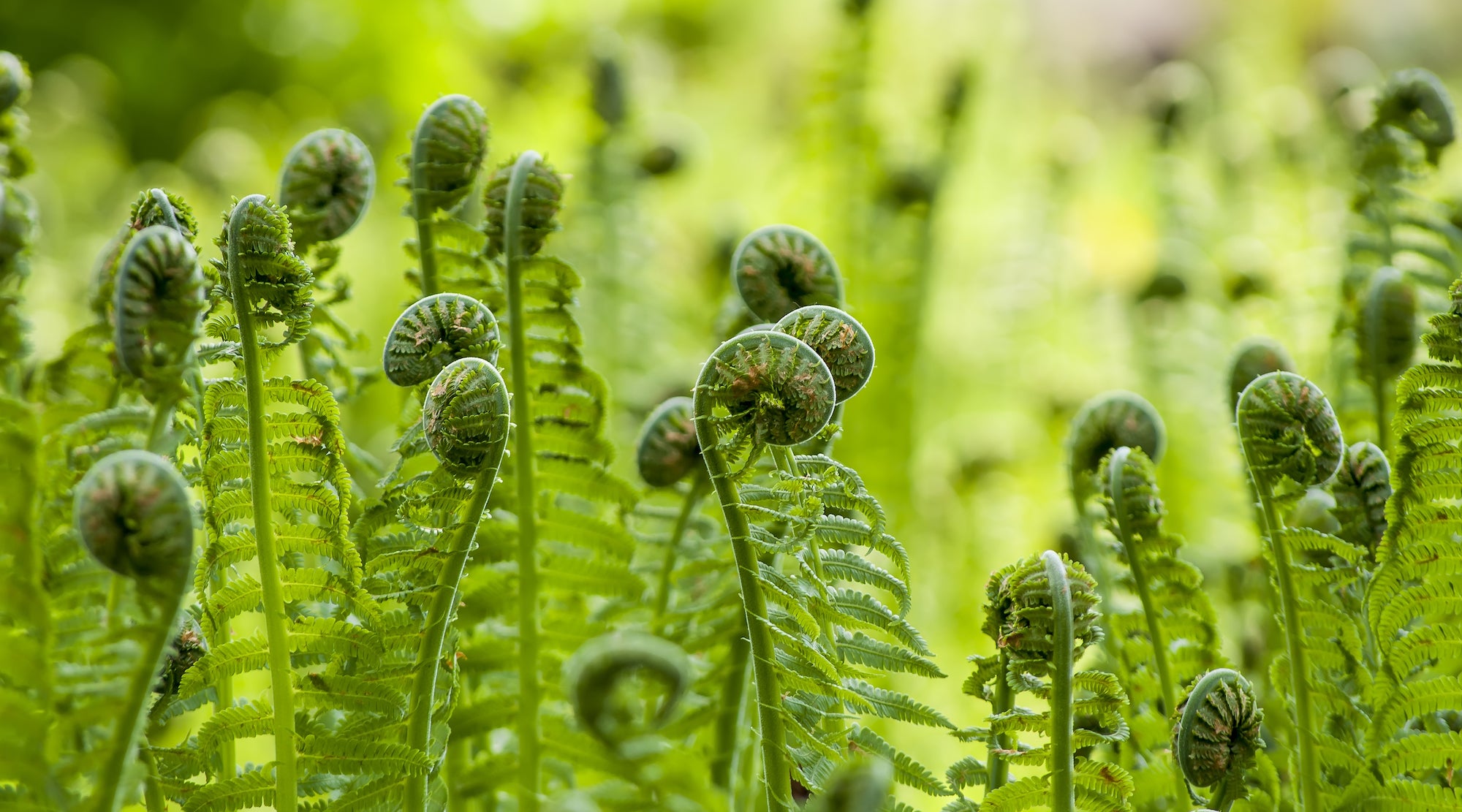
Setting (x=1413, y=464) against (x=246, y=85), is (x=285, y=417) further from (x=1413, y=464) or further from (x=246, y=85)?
(x=246, y=85)

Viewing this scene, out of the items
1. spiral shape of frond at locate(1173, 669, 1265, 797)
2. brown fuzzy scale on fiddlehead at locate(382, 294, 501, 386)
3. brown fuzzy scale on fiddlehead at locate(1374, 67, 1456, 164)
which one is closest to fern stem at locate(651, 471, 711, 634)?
brown fuzzy scale on fiddlehead at locate(382, 294, 501, 386)

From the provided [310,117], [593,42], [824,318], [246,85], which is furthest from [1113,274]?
[246,85]

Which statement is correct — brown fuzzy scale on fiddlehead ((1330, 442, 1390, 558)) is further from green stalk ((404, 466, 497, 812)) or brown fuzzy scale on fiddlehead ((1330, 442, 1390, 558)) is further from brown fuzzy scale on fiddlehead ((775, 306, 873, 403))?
green stalk ((404, 466, 497, 812))

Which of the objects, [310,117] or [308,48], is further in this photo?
[308,48]

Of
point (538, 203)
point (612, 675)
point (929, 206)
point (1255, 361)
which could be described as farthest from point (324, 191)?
point (929, 206)

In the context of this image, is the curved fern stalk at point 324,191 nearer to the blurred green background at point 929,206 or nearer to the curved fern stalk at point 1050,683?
the blurred green background at point 929,206

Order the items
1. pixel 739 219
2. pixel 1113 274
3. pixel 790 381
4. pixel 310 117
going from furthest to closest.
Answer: pixel 310 117 → pixel 1113 274 → pixel 739 219 → pixel 790 381
